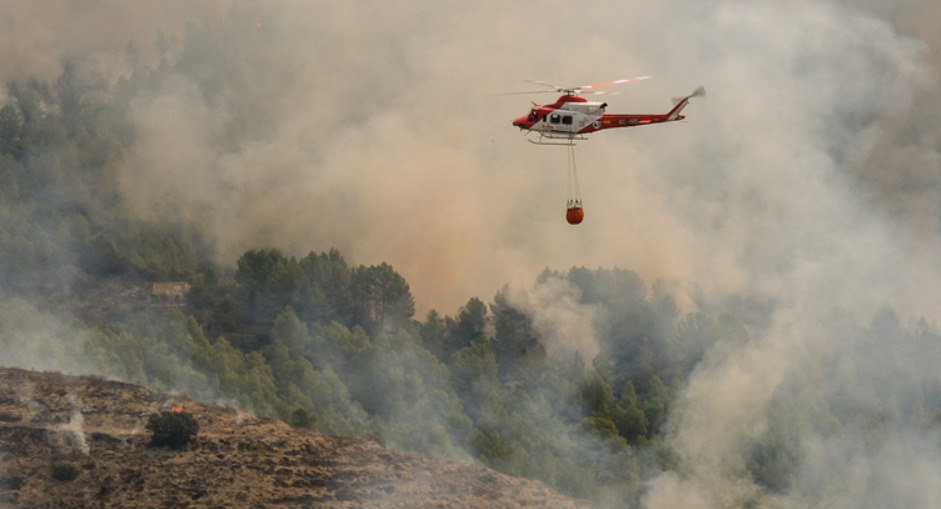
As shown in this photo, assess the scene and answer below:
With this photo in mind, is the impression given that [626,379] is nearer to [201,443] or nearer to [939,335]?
[939,335]

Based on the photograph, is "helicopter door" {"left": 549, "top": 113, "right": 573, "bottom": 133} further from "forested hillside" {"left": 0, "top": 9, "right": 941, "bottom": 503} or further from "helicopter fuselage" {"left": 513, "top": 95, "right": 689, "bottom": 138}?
"forested hillside" {"left": 0, "top": 9, "right": 941, "bottom": 503}

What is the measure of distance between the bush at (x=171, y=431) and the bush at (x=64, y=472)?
572 centimetres

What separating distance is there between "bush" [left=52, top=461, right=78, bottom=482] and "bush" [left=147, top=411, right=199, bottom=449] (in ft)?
18.8

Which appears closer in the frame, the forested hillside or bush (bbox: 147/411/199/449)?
bush (bbox: 147/411/199/449)

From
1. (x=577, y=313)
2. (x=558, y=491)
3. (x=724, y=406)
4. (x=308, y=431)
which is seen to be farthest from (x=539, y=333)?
(x=308, y=431)

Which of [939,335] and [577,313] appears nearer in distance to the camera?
[577,313]

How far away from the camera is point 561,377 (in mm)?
143125

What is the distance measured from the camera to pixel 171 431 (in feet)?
323

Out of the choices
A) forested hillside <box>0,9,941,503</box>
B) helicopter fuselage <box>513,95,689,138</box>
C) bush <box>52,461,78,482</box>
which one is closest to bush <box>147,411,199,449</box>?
bush <box>52,461,78,482</box>

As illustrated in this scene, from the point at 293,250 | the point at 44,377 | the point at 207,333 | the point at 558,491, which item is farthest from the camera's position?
the point at 293,250

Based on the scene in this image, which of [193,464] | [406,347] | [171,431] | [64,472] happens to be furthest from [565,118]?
[406,347]

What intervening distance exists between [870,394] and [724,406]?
16.6 meters

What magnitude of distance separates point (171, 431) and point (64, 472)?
740 cm

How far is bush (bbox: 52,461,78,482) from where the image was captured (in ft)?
306
